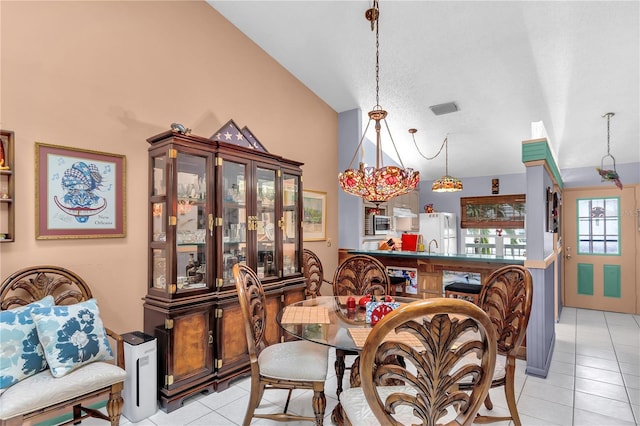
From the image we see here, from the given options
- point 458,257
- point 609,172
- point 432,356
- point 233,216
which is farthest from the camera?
point 609,172

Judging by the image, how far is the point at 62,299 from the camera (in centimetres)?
232

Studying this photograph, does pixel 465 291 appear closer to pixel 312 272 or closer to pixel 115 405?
pixel 312 272

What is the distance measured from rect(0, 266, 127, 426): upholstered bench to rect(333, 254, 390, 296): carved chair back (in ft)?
5.87

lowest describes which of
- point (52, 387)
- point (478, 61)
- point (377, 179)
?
point (52, 387)

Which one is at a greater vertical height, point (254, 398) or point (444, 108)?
point (444, 108)

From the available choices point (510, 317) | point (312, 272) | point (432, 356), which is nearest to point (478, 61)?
point (510, 317)

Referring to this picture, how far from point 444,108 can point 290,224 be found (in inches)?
101

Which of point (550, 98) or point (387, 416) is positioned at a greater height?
point (550, 98)

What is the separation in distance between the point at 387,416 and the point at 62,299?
91.3 inches

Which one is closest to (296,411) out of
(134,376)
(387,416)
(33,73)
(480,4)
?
(134,376)

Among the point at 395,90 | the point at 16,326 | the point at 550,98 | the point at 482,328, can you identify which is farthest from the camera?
the point at 395,90

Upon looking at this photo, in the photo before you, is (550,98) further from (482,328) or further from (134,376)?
(134,376)

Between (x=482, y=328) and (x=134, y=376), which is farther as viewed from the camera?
(x=134, y=376)

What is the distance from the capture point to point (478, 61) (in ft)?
11.3
